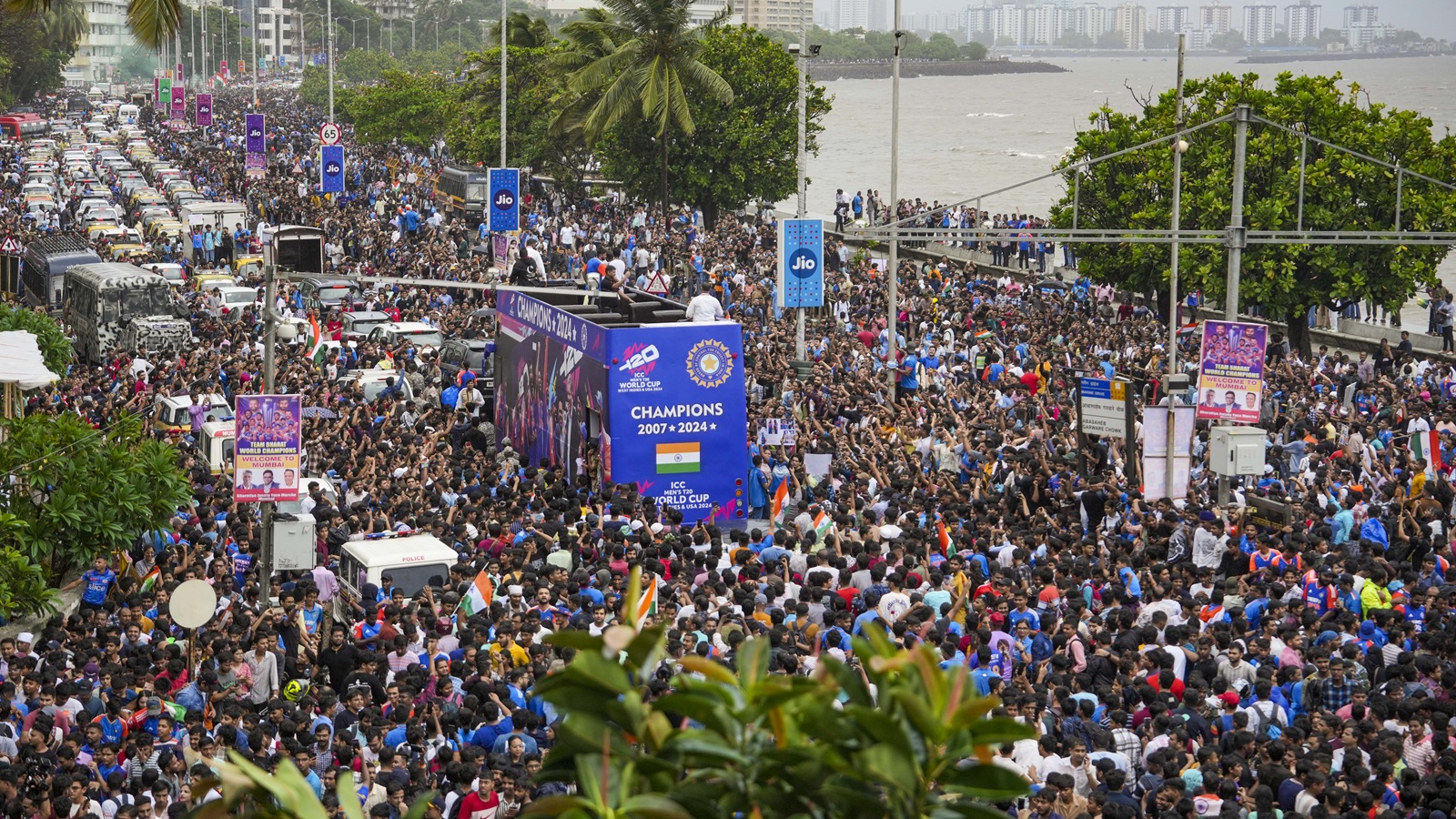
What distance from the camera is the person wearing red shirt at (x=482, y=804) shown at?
29.8 ft

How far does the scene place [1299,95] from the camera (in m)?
31.6

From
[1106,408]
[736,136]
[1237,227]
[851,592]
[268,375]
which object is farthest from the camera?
[736,136]

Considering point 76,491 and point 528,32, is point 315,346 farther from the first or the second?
point 528,32

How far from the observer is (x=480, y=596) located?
1388 centimetres

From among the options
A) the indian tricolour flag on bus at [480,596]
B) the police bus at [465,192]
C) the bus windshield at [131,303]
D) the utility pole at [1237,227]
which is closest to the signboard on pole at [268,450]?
the indian tricolour flag on bus at [480,596]

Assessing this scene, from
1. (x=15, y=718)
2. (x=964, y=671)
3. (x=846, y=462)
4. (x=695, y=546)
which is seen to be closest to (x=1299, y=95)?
(x=846, y=462)

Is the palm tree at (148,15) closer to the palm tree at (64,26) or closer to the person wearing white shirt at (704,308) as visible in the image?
the person wearing white shirt at (704,308)

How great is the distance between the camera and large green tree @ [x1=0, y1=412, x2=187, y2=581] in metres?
16.1

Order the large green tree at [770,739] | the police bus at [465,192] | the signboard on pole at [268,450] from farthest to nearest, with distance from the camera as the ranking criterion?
1. the police bus at [465,192]
2. the signboard on pole at [268,450]
3. the large green tree at [770,739]

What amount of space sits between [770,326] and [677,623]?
19.8m

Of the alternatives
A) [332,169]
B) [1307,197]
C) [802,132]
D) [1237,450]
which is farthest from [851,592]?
[332,169]

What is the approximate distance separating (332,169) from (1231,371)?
118 ft

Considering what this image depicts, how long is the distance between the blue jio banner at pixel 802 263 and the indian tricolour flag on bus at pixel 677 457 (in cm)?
653

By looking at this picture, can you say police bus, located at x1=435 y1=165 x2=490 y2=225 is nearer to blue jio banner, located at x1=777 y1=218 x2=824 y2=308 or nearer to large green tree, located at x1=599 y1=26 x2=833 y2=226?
large green tree, located at x1=599 y1=26 x2=833 y2=226
